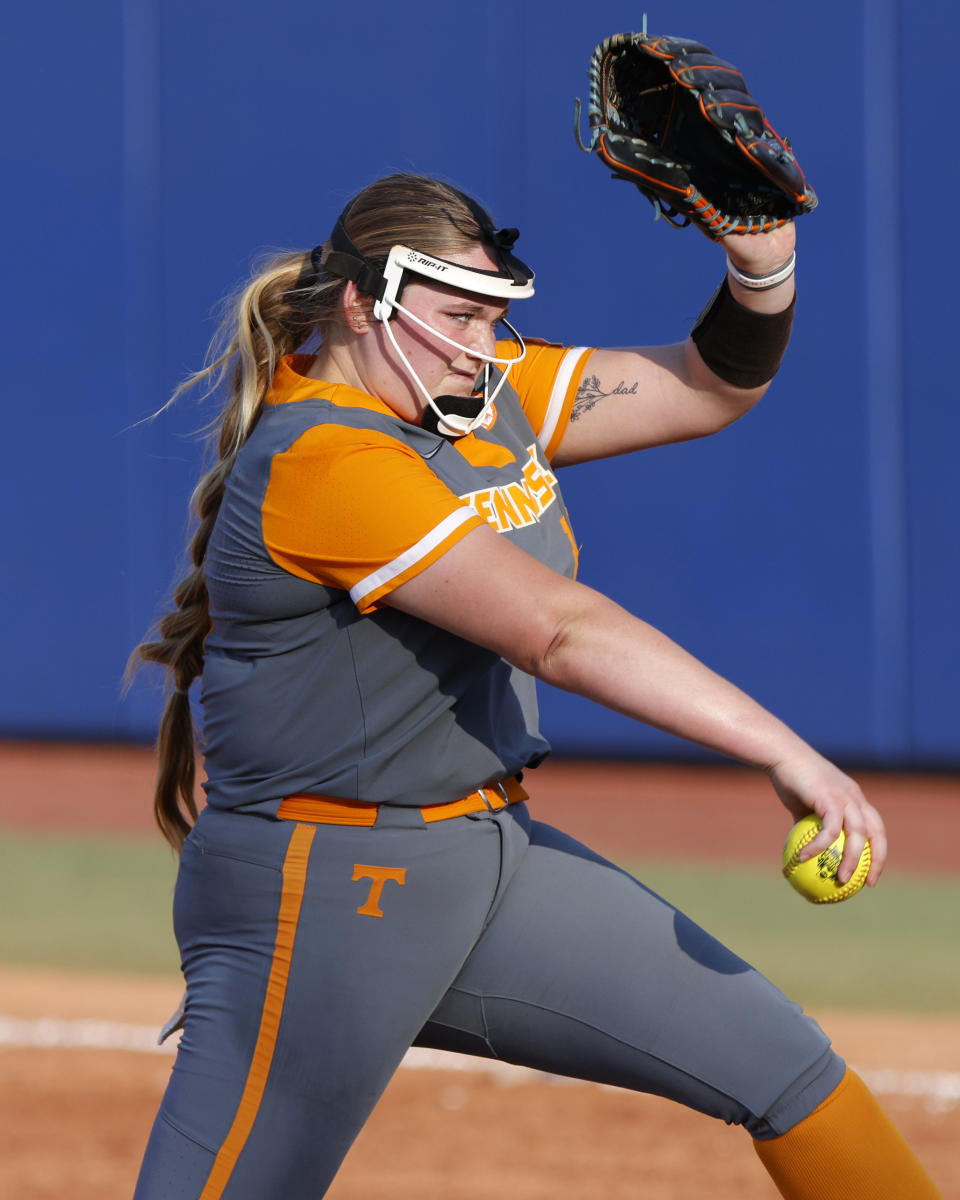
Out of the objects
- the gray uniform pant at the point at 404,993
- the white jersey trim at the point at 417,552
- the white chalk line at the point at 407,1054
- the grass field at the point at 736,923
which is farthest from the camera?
the grass field at the point at 736,923

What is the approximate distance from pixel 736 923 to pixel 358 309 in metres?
3.25

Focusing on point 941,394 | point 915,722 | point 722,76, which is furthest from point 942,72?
point 722,76

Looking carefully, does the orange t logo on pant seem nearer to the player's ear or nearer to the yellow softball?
the yellow softball

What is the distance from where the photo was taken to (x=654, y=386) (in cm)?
291

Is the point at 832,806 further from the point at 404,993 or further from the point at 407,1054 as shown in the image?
the point at 407,1054

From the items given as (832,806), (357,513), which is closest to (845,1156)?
(832,806)

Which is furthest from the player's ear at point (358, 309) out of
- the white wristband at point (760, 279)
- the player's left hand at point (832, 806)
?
the player's left hand at point (832, 806)

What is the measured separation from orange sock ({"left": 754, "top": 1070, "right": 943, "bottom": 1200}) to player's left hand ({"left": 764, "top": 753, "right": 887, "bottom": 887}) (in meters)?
0.54

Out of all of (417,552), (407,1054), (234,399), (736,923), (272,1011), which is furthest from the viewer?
(736,923)

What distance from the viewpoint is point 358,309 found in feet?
8.08

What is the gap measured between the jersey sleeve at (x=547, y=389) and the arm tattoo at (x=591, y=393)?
12 mm

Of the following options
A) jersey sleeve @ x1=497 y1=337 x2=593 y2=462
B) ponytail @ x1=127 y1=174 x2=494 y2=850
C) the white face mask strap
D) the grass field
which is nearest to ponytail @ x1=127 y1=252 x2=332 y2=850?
ponytail @ x1=127 y1=174 x2=494 y2=850

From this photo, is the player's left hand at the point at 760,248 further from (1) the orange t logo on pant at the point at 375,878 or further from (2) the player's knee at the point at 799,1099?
(2) the player's knee at the point at 799,1099

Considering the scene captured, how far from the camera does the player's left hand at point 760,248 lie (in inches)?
106
